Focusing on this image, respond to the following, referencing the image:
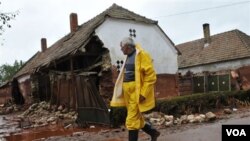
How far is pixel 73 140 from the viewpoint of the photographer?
32.3 ft

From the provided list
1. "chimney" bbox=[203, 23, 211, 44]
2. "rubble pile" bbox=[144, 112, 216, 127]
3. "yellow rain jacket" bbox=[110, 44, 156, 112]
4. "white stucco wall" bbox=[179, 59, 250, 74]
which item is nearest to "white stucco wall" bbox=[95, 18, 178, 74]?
"white stucco wall" bbox=[179, 59, 250, 74]

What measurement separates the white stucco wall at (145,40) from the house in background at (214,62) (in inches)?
116

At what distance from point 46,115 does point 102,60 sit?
422 centimetres

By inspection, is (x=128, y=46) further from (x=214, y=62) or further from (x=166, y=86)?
(x=214, y=62)

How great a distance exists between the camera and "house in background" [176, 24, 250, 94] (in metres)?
28.4

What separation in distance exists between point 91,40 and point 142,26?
413 centimetres

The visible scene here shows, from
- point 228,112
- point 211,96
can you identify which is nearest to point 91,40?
point 211,96

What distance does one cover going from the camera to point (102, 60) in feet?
64.8

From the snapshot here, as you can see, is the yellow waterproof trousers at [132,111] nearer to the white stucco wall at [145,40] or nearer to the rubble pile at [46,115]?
the rubble pile at [46,115]

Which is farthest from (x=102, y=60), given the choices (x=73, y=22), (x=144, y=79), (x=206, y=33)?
(x=206, y=33)

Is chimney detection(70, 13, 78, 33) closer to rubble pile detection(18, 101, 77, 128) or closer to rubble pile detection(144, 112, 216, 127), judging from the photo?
rubble pile detection(18, 101, 77, 128)

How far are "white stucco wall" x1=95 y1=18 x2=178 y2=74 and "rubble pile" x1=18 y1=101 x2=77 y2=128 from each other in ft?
13.5

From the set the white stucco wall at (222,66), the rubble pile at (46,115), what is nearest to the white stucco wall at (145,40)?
the rubble pile at (46,115)

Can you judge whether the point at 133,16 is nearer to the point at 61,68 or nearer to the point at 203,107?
the point at 61,68
